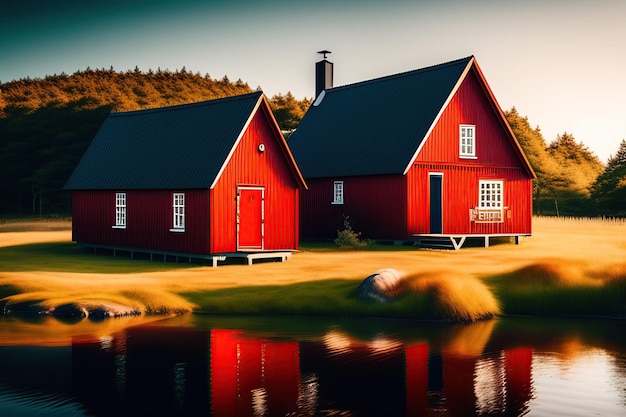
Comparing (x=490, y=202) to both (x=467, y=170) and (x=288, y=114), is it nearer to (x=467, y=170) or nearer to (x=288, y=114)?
(x=467, y=170)

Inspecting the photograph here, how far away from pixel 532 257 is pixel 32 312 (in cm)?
1921

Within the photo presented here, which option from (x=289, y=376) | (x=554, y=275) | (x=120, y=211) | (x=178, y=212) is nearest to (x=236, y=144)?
(x=178, y=212)

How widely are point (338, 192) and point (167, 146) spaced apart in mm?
10339

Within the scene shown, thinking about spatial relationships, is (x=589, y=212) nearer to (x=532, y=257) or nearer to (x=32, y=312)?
(x=532, y=257)

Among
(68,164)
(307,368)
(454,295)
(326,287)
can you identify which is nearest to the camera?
(307,368)

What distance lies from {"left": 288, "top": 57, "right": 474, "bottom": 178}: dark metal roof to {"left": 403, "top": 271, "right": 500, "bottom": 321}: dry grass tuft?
14.8 meters

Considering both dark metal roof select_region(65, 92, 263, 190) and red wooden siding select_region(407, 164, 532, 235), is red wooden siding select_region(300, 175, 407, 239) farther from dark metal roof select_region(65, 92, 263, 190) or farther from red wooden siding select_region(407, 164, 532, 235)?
dark metal roof select_region(65, 92, 263, 190)

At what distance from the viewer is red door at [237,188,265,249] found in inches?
1163

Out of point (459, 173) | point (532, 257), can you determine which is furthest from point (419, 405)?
point (459, 173)

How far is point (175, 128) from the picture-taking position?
33188 mm

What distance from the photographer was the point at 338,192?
3962cm

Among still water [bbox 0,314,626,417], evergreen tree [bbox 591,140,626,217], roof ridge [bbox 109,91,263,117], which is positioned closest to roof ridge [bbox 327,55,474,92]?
roof ridge [bbox 109,91,263,117]

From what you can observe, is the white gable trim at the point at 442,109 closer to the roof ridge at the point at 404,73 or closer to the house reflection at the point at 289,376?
the roof ridge at the point at 404,73

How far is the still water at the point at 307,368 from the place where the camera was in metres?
11.7
